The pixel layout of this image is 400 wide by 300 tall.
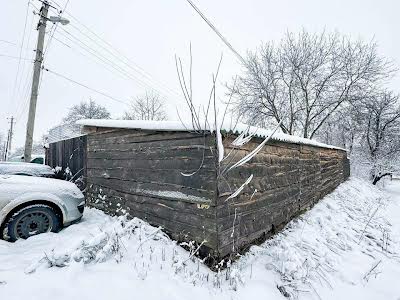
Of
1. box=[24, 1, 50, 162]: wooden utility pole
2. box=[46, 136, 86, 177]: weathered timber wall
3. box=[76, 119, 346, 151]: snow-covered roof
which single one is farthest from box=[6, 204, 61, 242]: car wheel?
box=[24, 1, 50, 162]: wooden utility pole

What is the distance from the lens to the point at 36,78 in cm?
1014

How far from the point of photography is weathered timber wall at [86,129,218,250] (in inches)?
141

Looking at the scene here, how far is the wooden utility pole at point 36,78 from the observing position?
1012 cm

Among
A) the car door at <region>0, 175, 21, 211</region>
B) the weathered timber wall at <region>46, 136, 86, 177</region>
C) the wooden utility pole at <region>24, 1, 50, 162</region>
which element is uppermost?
the wooden utility pole at <region>24, 1, 50, 162</region>

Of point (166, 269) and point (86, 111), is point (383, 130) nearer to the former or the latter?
point (166, 269)

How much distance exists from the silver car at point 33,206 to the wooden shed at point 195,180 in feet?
3.47

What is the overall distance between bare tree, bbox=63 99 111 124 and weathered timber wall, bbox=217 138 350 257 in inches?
1310

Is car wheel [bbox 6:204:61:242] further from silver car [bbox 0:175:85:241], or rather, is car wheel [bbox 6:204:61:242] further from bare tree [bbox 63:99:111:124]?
bare tree [bbox 63:99:111:124]

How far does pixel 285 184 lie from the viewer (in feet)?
18.8

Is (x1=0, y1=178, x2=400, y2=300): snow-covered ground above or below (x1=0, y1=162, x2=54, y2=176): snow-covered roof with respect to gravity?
below

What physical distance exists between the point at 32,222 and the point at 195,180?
9.32ft

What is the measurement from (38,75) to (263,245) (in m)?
10.9

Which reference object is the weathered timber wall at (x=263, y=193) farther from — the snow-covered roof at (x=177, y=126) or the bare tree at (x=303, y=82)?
the bare tree at (x=303, y=82)

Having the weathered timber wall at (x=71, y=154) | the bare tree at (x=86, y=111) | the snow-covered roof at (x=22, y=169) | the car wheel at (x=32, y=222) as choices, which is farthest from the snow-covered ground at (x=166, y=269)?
the bare tree at (x=86, y=111)
